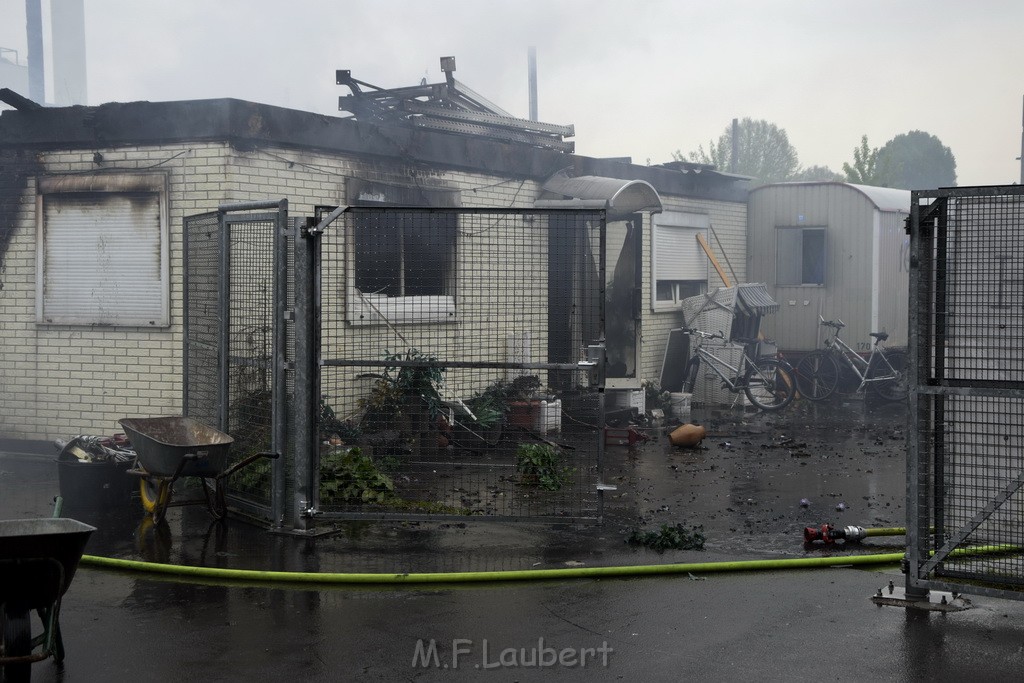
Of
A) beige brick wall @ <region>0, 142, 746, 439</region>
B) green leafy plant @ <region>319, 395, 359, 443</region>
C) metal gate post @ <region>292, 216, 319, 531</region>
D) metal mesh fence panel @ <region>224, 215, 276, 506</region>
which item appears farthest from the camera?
beige brick wall @ <region>0, 142, 746, 439</region>

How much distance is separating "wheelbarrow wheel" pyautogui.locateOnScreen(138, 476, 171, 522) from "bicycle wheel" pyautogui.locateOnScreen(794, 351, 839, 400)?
12.0 metres

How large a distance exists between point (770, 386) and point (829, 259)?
4020mm

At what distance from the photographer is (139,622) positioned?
6098 mm

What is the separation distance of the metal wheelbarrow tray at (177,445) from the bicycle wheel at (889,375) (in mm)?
12518

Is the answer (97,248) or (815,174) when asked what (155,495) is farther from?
(815,174)

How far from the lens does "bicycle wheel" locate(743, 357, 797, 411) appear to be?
16938mm

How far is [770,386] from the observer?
1716cm

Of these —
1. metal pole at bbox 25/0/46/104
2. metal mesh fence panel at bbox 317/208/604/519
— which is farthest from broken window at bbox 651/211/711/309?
metal pole at bbox 25/0/46/104

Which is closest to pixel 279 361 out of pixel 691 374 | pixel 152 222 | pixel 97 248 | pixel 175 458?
pixel 175 458

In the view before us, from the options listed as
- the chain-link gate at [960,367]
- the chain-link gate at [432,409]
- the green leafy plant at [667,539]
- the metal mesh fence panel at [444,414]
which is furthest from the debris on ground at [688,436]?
the chain-link gate at [960,367]

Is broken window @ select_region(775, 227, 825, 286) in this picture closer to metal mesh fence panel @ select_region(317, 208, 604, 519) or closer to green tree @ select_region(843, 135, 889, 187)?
metal mesh fence panel @ select_region(317, 208, 604, 519)

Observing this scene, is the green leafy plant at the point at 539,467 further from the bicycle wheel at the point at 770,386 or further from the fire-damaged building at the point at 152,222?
the bicycle wheel at the point at 770,386

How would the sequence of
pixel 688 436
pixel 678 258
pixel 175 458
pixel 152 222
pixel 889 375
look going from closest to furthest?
pixel 175 458
pixel 152 222
pixel 688 436
pixel 889 375
pixel 678 258

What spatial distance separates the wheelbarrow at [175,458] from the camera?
317 inches
